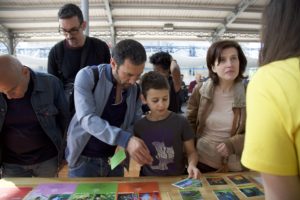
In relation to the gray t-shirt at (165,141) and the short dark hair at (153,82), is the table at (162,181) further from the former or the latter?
the short dark hair at (153,82)

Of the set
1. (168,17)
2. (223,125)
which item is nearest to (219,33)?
(168,17)

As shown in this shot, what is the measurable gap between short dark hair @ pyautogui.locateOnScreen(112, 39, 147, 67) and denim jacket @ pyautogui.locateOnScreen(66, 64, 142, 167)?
13 cm

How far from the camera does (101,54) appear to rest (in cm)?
226

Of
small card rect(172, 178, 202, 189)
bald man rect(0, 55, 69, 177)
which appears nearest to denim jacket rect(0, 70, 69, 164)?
bald man rect(0, 55, 69, 177)

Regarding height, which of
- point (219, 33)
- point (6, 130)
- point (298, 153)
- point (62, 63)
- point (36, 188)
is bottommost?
point (36, 188)

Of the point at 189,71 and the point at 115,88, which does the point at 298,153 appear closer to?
the point at 115,88

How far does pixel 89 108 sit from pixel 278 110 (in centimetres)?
99

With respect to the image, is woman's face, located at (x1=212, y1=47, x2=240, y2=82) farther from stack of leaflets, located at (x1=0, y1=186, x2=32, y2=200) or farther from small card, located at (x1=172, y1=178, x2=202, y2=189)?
stack of leaflets, located at (x1=0, y1=186, x2=32, y2=200)

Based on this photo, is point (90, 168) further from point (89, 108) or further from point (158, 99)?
point (158, 99)

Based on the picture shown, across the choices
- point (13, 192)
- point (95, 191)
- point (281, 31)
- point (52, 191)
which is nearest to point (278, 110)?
point (281, 31)

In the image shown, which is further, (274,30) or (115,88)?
(115,88)

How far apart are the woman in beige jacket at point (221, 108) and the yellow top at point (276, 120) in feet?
Answer: 3.24

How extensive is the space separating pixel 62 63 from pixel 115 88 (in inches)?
34.9

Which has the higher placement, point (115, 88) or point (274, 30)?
point (274, 30)
